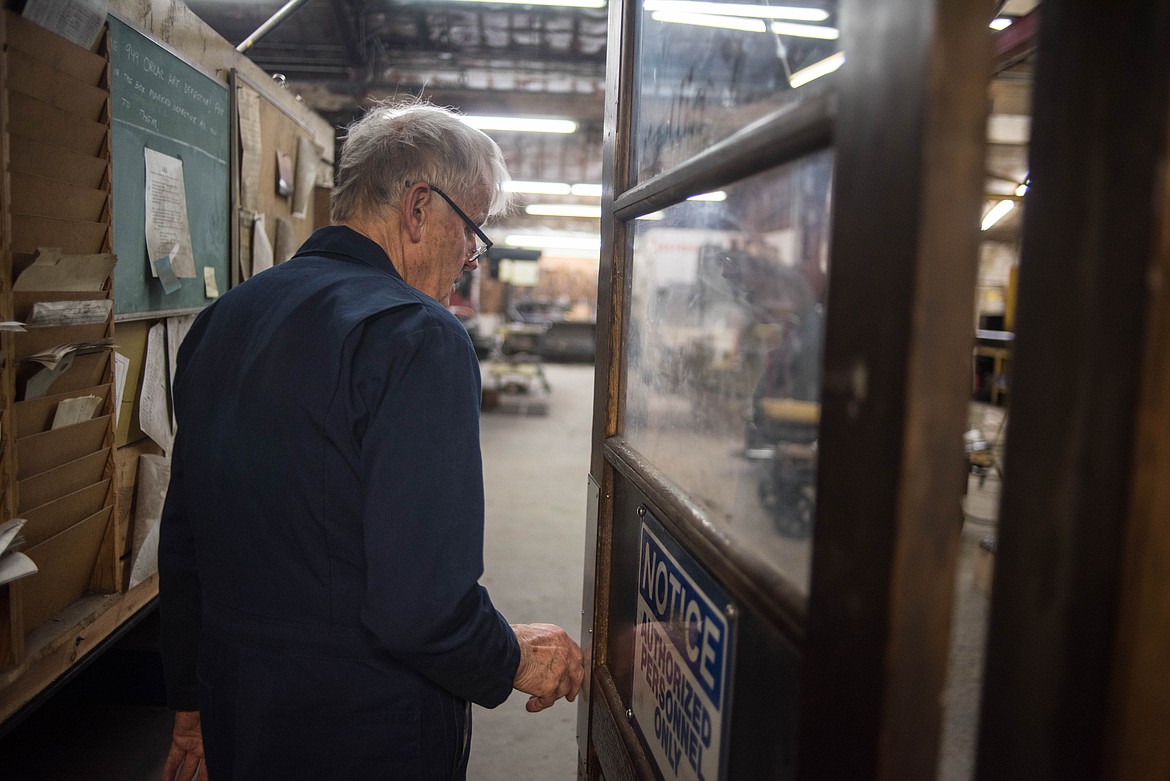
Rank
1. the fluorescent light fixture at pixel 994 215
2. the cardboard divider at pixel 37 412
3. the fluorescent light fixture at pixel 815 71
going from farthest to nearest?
1. the fluorescent light fixture at pixel 994 215
2. the cardboard divider at pixel 37 412
3. the fluorescent light fixture at pixel 815 71

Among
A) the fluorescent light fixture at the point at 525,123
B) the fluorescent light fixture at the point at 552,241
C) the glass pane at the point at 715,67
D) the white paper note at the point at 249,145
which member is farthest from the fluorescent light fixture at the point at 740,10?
the fluorescent light fixture at the point at 552,241

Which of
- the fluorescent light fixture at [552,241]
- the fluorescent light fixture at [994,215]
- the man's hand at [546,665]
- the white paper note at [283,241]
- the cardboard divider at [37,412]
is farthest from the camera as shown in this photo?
the fluorescent light fixture at [552,241]

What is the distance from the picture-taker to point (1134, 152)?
422mm

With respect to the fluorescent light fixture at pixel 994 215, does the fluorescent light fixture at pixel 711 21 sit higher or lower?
lower

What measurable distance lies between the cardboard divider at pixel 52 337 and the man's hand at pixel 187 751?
2.48 feet

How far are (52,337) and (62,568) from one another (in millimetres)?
531

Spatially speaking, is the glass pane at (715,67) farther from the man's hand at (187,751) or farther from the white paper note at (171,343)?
the white paper note at (171,343)

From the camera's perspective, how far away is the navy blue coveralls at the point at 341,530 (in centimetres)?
100

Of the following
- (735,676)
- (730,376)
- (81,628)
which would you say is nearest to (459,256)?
(730,376)

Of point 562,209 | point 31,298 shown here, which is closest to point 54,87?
point 31,298

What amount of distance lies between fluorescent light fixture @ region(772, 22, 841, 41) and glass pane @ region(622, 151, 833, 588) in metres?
0.11

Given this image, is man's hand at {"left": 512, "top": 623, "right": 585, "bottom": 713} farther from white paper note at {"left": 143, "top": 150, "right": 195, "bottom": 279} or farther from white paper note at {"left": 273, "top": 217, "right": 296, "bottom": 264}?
white paper note at {"left": 273, "top": 217, "right": 296, "bottom": 264}

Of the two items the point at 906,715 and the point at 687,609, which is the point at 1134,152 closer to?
the point at 906,715

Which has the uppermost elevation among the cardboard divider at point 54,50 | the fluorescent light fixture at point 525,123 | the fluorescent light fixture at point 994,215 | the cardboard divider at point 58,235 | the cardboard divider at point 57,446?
the fluorescent light fixture at point 525,123
